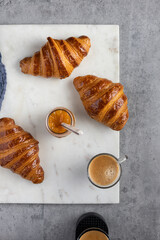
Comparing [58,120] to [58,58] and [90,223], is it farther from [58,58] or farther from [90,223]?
[90,223]

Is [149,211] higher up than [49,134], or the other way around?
[49,134]

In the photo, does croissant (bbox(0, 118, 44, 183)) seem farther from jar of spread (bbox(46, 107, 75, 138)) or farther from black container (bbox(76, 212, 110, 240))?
black container (bbox(76, 212, 110, 240))

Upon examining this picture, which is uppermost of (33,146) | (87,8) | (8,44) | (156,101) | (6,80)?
(87,8)

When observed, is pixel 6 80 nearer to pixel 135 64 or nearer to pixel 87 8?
pixel 87 8

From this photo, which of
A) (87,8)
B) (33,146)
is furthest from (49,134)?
(87,8)

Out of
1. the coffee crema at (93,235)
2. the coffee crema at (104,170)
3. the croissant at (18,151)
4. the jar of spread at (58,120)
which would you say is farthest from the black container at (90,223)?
the jar of spread at (58,120)

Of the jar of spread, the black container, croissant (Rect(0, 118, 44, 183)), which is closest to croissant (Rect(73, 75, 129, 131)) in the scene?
the jar of spread
